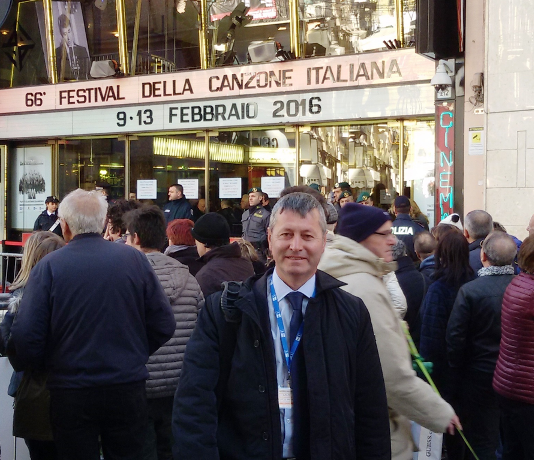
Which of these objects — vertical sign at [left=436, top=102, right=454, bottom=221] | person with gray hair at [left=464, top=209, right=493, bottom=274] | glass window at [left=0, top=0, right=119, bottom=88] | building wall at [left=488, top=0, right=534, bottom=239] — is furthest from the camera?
glass window at [left=0, top=0, right=119, bottom=88]

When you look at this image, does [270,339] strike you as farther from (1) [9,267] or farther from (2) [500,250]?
(1) [9,267]

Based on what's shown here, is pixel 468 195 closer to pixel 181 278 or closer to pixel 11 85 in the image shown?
pixel 181 278

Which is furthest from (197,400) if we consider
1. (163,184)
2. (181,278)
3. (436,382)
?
(163,184)

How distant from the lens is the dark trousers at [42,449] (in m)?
4.22

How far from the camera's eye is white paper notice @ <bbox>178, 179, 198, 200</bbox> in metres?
15.2

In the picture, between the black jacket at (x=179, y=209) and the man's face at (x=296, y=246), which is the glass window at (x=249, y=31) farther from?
the man's face at (x=296, y=246)

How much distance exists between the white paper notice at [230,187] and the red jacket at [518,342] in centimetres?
1044

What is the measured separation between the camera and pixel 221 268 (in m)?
5.52

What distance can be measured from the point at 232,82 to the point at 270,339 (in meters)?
12.5

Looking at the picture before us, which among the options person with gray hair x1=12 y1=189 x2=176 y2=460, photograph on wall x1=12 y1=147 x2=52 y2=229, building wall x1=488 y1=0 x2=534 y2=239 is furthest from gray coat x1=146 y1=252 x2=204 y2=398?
photograph on wall x1=12 y1=147 x2=52 y2=229

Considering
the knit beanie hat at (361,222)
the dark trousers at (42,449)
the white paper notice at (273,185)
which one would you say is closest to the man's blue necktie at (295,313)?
the knit beanie hat at (361,222)

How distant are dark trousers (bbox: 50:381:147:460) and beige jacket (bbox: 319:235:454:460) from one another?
1496 millimetres

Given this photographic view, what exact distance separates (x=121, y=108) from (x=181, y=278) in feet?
38.4

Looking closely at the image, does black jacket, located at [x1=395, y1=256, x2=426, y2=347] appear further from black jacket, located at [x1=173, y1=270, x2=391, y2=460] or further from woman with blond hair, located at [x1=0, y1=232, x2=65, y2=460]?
black jacket, located at [x1=173, y1=270, x2=391, y2=460]
